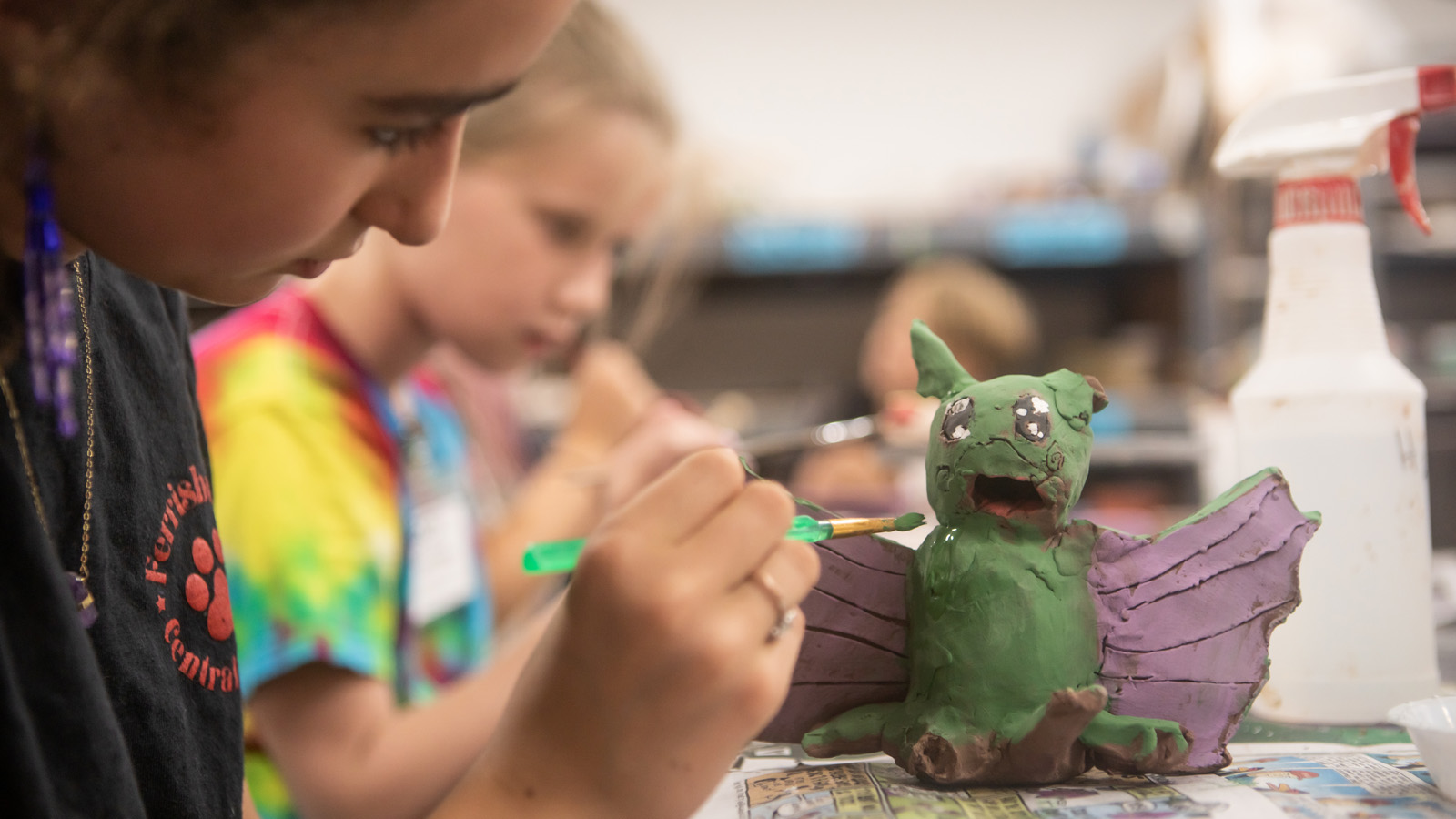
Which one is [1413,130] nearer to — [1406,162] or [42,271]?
[1406,162]

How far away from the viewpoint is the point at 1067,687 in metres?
0.38

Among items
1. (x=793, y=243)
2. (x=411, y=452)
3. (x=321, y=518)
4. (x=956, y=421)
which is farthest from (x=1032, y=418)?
(x=793, y=243)

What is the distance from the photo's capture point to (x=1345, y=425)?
451 mm

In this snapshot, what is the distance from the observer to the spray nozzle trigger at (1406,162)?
0.47 meters

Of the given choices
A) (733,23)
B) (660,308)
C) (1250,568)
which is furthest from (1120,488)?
(733,23)

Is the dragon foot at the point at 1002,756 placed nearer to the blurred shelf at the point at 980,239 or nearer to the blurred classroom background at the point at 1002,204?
the blurred classroom background at the point at 1002,204

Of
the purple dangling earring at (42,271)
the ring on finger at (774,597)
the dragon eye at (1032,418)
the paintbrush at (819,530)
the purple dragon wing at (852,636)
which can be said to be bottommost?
the purple dragon wing at (852,636)

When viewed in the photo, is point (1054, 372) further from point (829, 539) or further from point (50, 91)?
point (50, 91)

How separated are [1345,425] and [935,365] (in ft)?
0.64

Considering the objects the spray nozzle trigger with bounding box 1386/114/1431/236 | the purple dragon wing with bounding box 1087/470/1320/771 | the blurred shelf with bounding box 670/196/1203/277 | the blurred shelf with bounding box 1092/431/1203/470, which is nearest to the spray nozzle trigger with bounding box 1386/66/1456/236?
the spray nozzle trigger with bounding box 1386/114/1431/236

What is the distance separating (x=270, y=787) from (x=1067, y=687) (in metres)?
0.61

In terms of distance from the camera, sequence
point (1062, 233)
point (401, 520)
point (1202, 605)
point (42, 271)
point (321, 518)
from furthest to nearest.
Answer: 1. point (1062, 233)
2. point (401, 520)
3. point (321, 518)
4. point (1202, 605)
5. point (42, 271)

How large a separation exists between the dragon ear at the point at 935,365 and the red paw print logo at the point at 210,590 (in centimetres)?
36

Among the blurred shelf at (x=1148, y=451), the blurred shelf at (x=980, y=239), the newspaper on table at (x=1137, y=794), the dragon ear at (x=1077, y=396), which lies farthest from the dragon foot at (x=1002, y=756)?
the blurred shelf at (x=980, y=239)
